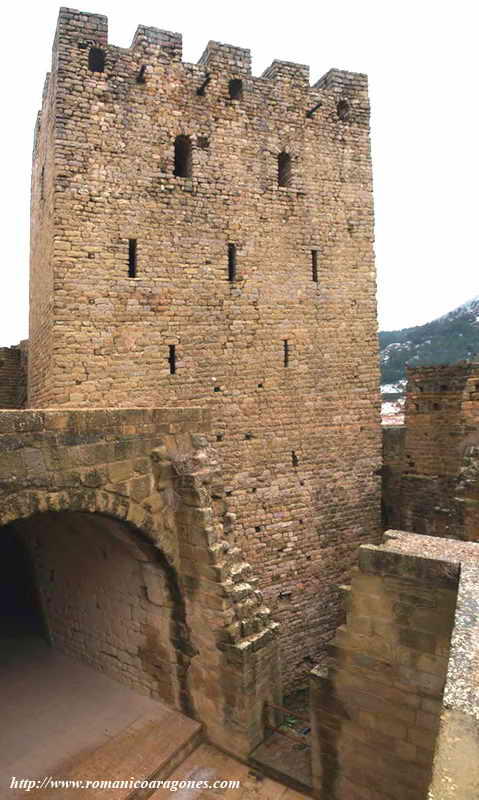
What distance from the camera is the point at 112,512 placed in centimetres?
493

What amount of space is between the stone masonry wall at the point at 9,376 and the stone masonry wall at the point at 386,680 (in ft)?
37.5

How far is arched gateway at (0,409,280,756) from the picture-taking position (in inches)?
192

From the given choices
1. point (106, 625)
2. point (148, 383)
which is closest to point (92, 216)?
point (148, 383)

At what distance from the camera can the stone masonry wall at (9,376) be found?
13539 mm

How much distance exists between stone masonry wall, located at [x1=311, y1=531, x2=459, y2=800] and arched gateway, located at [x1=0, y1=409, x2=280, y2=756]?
37.4 inches

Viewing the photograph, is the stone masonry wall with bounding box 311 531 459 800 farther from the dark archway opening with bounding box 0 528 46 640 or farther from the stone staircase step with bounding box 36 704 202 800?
the dark archway opening with bounding box 0 528 46 640

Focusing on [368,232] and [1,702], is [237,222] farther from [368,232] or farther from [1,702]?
[1,702]

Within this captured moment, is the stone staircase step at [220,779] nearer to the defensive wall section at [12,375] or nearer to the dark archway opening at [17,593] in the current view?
the dark archway opening at [17,593]

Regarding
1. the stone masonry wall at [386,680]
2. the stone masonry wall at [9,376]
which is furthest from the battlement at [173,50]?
the stone masonry wall at [386,680]

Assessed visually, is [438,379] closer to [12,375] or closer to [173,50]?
[173,50]

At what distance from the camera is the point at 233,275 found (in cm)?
980

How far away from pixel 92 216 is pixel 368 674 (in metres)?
7.98

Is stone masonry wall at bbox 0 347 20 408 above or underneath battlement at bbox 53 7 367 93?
underneath

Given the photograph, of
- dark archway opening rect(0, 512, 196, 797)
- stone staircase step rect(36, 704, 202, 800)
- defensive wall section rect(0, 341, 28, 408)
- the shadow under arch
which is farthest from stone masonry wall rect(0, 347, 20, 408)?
stone staircase step rect(36, 704, 202, 800)
